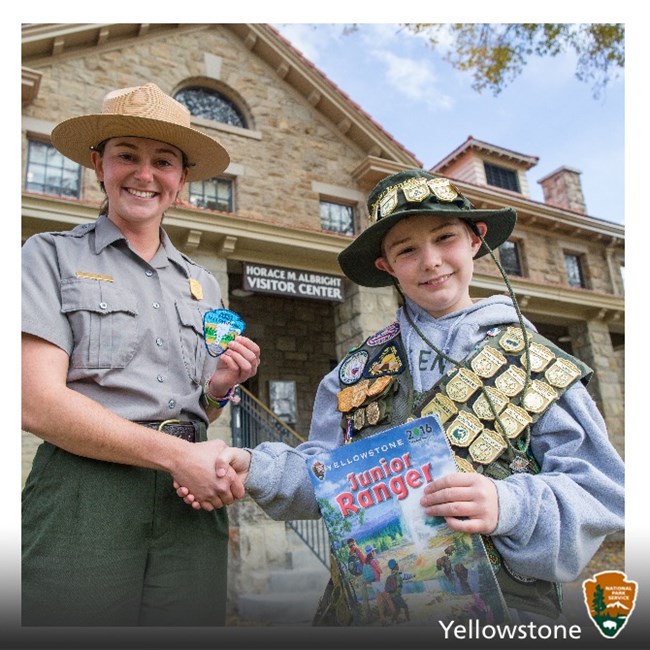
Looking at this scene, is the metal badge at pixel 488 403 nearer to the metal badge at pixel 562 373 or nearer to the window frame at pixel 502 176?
the metal badge at pixel 562 373

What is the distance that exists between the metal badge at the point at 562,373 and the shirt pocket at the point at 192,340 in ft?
4.24

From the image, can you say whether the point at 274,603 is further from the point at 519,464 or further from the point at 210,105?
the point at 210,105

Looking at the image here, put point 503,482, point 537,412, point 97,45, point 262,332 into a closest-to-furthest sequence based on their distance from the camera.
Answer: point 503,482 → point 537,412 → point 97,45 → point 262,332

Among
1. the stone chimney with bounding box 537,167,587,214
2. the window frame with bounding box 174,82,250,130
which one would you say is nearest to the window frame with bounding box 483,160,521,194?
the stone chimney with bounding box 537,167,587,214

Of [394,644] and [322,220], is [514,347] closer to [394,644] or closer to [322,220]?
[394,644]

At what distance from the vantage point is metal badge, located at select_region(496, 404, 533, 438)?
1.59m

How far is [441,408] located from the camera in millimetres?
1685

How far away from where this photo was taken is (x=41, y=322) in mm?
1895

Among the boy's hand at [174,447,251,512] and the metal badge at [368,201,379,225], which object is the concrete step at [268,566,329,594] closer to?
the boy's hand at [174,447,251,512]

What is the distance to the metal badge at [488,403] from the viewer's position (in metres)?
1.62

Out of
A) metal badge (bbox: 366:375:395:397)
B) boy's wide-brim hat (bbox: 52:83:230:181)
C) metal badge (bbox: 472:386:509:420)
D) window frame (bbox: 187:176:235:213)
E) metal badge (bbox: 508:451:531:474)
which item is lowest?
metal badge (bbox: 508:451:531:474)

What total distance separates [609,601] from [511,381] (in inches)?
28.8

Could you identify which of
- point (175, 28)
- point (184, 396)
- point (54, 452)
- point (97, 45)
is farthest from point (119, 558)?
point (175, 28)
